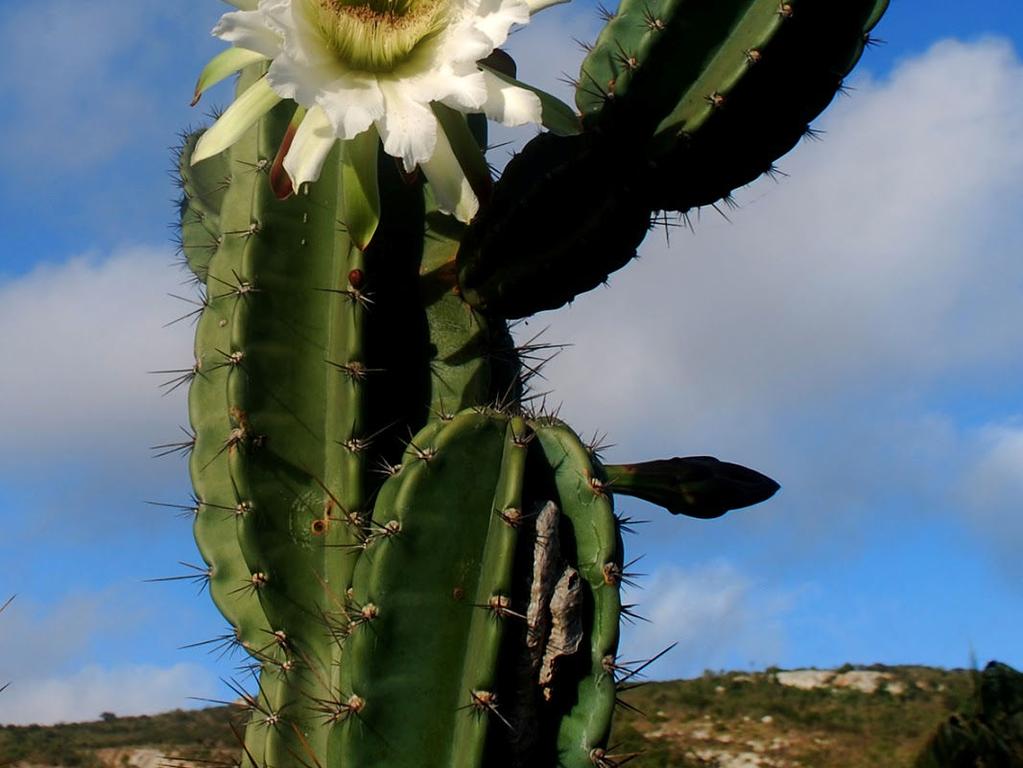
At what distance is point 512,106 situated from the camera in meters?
2.22

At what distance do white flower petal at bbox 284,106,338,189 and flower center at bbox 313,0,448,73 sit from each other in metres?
0.12

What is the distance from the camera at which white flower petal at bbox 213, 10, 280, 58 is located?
2164 mm

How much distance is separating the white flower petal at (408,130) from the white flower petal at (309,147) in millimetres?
112

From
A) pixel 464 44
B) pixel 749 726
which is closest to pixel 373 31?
pixel 464 44

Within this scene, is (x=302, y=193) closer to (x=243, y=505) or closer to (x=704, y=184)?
(x=243, y=505)

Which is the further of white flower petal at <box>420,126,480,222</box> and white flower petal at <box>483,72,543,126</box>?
white flower petal at <box>420,126,480,222</box>

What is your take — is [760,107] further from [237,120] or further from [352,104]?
[237,120]

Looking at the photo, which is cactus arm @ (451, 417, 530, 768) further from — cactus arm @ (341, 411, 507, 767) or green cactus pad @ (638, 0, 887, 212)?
green cactus pad @ (638, 0, 887, 212)

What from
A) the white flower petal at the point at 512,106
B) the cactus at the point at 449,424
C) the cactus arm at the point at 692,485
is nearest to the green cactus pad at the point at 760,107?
the cactus at the point at 449,424

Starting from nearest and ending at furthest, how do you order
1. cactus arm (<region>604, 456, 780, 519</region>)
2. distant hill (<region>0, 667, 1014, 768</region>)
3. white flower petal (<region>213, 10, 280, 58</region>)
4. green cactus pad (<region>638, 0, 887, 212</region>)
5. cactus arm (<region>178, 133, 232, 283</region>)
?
white flower petal (<region>213, 10, 280, 58</region>), green cactus pad (<region>638, 0, 887, 212</region>), cactus arm (<region>604, 456, 780, 519</region>), cactus arm (<region>178, 133, 232, 283</region>), distant hill (<region>0, 667, 1014, 768</region>)

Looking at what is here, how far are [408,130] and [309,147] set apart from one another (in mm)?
207

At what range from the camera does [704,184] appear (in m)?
2.60

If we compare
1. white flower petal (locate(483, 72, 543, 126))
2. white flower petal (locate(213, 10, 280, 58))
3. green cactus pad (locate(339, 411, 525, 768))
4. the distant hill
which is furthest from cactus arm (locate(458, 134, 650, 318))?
the distant hill

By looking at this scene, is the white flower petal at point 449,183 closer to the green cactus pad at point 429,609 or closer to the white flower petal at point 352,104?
the white flower petal at point 352,104
